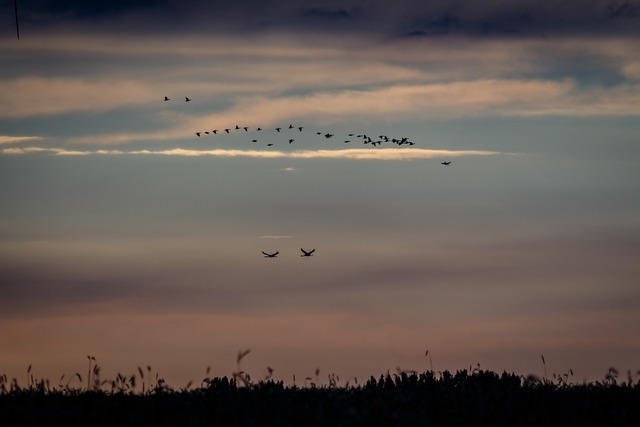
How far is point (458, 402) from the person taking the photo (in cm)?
1576

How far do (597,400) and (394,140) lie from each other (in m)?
36.0

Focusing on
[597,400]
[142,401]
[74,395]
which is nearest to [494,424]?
[597,400]

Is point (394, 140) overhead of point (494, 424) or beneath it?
overhead

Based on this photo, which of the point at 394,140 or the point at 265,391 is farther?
the point at 394,140

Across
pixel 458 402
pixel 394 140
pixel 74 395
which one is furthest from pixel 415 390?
pixel 394 140

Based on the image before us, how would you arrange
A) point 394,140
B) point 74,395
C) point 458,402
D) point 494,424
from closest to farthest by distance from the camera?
point 494,424 < point 458,402 < point 74,395 < point 394,140

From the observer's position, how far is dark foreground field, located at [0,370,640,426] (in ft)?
45.8

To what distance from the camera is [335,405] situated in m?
15.1

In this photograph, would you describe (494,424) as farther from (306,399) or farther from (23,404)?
(23,404)

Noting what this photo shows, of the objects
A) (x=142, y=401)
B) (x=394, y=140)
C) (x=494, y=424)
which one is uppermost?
(x=394, y=140)

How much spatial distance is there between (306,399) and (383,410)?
6.60ft

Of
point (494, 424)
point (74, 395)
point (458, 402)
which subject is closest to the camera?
point (494, 424)

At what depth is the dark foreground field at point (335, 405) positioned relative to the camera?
14.0 m

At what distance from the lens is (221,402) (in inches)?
625
